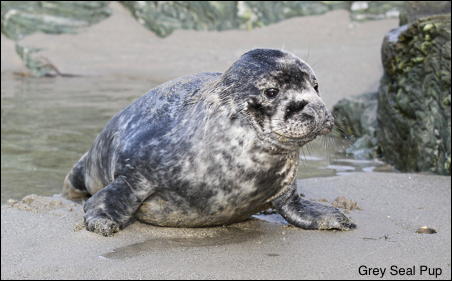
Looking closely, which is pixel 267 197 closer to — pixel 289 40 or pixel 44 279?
pixel 44 279

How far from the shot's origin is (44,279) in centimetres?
308

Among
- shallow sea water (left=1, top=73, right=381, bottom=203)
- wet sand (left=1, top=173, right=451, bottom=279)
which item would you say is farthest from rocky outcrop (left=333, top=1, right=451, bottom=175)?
wet sand (left=1, top=173, right=451, bottom=279)

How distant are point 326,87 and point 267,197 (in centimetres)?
530

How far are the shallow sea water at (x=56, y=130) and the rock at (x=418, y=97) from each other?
0.34m

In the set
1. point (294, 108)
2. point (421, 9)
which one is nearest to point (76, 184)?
point (294, 108)

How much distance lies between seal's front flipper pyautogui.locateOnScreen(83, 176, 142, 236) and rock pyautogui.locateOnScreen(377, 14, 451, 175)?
2.63 m

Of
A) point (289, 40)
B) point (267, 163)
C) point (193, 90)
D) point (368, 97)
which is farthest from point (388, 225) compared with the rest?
point (289, 40)

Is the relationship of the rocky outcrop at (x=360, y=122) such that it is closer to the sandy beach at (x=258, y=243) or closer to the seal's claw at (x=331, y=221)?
the sandy beach at (x=258, y=243)

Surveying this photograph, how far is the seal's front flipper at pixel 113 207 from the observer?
12.2 feet

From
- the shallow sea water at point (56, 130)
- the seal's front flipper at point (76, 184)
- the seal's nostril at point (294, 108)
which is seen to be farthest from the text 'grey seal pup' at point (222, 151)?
the seal's front flipper at point (76, 184)

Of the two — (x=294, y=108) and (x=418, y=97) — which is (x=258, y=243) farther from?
(x=418, y=97)

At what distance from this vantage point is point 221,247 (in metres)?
3.54

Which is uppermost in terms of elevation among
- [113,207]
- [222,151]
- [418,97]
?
[222,151]

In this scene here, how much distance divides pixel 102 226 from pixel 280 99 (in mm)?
1090
